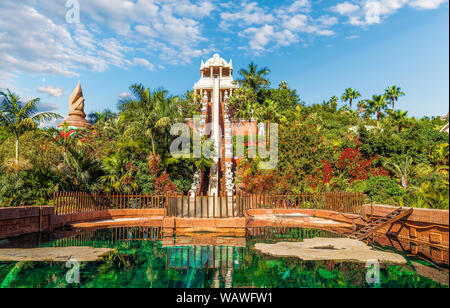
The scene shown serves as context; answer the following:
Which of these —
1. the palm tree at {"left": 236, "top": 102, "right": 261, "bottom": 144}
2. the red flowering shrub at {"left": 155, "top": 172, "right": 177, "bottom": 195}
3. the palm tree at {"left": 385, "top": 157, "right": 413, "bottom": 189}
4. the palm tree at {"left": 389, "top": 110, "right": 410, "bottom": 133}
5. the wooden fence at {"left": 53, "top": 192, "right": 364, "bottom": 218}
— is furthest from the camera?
the palm tree at {"left": 236, "top": 102, "right": 261, "bottom": 144}

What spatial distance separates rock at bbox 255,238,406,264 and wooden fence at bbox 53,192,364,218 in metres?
3.07

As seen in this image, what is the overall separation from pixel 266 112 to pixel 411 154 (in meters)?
16.4

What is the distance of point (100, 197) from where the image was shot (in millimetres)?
15094

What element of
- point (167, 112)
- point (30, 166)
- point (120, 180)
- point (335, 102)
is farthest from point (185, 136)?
point (335, 102)

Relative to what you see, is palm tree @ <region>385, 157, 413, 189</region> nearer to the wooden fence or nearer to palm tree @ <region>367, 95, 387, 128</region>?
the wooden fence

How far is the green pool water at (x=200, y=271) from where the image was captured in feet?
18.3

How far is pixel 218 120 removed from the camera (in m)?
23.1

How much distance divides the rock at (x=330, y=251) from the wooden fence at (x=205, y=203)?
3070 millimetres

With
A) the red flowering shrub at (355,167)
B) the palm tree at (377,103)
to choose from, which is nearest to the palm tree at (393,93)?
the palm tree at (377,103)

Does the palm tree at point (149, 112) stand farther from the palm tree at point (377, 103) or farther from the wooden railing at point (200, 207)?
the palm tree at point (377, 103)

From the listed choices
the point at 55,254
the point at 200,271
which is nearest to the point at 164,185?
the point at 55,254

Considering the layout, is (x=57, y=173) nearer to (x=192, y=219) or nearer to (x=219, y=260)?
(x=192, y=219)

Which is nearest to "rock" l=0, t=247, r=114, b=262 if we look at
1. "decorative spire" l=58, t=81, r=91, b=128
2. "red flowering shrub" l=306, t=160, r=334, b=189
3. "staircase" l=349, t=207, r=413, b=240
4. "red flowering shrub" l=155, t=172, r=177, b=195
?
"staircase" l=349, t=207, r=413, b=240

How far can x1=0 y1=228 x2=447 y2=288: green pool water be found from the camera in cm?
557
